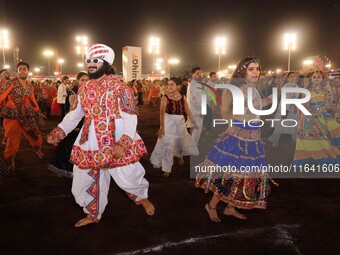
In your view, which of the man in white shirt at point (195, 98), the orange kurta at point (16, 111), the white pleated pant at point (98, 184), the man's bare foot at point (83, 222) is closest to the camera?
the white pleated pant at point (98, 184)

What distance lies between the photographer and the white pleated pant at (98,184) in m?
3.96

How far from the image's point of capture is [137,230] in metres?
4.07

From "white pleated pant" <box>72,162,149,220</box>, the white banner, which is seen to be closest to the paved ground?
"white pleated pant" <box>72,162,149,220</box>

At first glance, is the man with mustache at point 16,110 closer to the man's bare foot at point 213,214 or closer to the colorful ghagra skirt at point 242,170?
the man's bare foot at point 213,214

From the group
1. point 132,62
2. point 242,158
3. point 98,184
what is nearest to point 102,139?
point 98,184

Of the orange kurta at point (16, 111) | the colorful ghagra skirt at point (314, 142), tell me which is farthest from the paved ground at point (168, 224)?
the orange kurta at point (16, 111)

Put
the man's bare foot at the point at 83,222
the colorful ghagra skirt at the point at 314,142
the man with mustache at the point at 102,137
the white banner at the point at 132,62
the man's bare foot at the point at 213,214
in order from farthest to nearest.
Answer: the white banner at the point at 132,62, the colorful ghagra skirt at the point at 314,142, the man's bare foot at the point at 213,214, the man's bare foot at the point at 83,222, the man with mustache at the point at 102,137

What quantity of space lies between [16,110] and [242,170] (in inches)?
181

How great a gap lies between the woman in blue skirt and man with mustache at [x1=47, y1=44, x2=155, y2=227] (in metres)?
0.95

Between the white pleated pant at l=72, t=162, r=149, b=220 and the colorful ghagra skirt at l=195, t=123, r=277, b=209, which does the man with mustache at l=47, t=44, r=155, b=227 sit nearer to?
the white pleated pant at l=72, t=162, r=149, b=220

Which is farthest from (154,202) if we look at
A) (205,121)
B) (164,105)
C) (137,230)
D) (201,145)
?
(205,121)

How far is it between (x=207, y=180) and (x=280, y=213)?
1208 mm

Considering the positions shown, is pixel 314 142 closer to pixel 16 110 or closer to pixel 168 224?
pixel 168 224

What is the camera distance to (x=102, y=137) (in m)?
3.79
